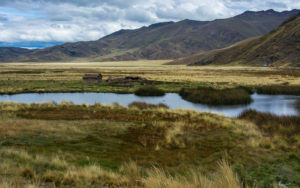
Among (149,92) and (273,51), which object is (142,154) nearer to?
(149,92)

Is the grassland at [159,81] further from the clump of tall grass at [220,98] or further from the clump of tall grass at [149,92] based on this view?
the clump of tall grass at [220,98]

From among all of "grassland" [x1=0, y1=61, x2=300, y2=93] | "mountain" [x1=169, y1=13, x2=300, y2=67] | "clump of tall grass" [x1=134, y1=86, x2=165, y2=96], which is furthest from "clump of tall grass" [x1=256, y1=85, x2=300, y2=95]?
"mountain" [x1=169, y1=13, x2=300, y2=67]

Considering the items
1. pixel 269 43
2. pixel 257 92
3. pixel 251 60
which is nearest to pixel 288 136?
pixel 257 92

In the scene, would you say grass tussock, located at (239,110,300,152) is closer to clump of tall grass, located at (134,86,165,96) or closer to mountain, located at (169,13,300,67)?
clump of tall grass, located at (134,86,165,96)

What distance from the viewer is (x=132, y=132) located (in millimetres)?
17109

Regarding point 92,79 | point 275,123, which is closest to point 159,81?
point 92,79

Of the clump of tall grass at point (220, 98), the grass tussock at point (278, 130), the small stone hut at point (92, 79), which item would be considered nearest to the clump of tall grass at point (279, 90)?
the clump of tall grass at point (220, 98)

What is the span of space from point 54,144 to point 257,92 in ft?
129

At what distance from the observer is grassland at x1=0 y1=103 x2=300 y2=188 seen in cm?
818

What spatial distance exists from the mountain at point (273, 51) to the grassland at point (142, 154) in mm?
114929

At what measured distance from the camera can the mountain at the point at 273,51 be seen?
13096 cm

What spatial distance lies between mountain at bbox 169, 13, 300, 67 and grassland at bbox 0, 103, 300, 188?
377 ft

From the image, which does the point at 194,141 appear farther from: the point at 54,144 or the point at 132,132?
the point at 54,144

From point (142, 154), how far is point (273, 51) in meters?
142
